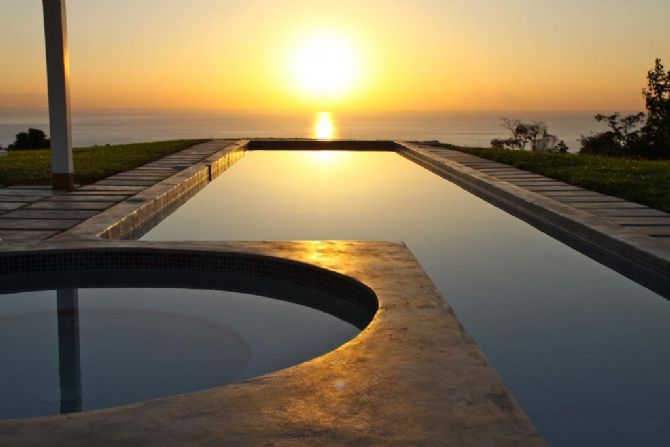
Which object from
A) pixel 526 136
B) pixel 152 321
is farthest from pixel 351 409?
pixel 526 136

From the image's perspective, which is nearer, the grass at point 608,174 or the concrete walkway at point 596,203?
the concrete walkway at point 596,203

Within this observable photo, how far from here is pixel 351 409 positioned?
268 cm

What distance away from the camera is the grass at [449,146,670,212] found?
28.6 ft

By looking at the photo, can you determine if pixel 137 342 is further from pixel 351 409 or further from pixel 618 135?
pixel 618 135

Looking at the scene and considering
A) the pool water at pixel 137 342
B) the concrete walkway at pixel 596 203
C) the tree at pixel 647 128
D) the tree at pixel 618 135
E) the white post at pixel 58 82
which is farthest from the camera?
the tree at pixel 618 135

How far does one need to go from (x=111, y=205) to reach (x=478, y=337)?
464 centimetres

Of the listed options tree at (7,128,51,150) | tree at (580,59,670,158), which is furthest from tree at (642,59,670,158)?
tree at (7,128,51,150)

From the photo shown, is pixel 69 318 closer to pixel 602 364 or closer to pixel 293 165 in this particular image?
pixel 602 364

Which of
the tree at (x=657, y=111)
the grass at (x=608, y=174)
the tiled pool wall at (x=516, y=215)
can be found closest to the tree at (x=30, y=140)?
the tiled pool wall at (x=516, y=215)

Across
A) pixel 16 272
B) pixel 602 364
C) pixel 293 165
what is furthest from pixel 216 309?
pixel 293 165

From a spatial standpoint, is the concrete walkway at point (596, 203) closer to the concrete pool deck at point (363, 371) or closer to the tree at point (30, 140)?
the concrete pool deck at point (363, 371)

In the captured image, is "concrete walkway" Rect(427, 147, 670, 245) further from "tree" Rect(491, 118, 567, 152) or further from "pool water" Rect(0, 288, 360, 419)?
"tree" Rect(491, 118, 567, 152)

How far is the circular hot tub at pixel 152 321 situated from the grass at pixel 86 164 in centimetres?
477

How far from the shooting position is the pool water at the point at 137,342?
373cm
